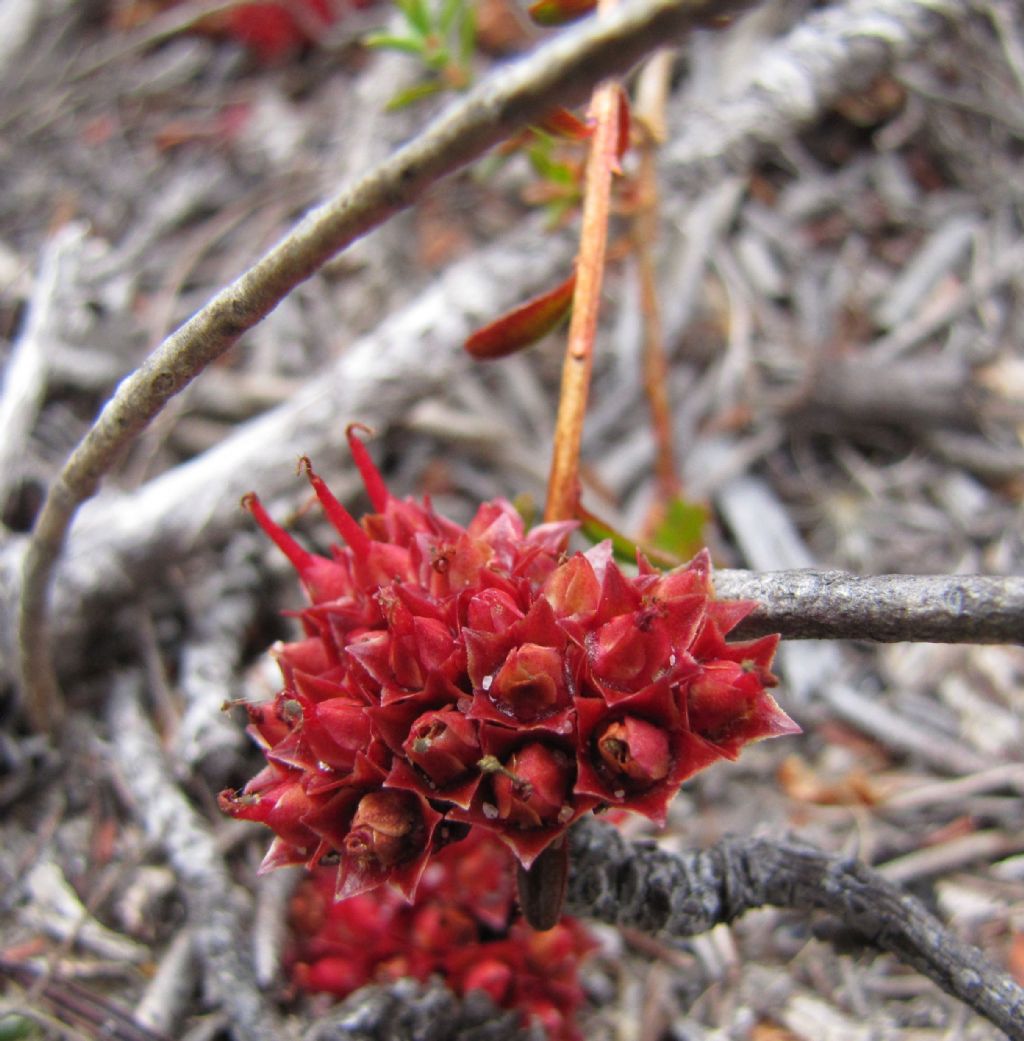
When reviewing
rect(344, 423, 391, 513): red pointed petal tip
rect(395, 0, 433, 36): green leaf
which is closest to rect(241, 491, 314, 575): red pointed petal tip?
rect(344, 423, 391, 513): red pointed petal tip

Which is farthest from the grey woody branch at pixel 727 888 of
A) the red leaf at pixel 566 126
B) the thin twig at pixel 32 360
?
the thin twig at pixel 32 360

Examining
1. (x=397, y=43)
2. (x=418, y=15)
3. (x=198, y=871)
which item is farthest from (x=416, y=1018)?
(x=418, y=15)

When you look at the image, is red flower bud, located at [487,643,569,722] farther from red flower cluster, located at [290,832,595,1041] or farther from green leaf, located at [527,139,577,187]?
green leaf, located at [527,139,577,187]

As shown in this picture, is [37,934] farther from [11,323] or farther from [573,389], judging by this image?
[11,323]

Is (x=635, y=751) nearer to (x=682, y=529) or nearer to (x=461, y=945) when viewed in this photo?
(x=461, y=945)

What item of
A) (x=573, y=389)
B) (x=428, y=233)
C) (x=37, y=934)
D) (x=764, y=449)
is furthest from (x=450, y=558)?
(x=428, y=233)

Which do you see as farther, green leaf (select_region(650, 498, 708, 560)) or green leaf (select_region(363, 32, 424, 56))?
green leaf (select_region(363, 32, 424, 56))

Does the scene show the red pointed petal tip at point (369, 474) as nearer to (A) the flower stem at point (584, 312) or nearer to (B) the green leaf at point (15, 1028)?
(A) the flower stem at point (584, 312)
